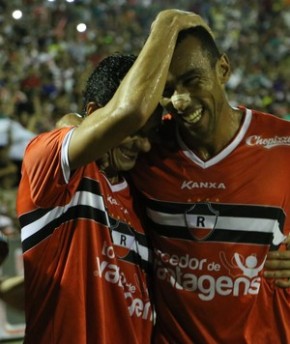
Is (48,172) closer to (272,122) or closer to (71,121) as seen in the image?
(71,121)

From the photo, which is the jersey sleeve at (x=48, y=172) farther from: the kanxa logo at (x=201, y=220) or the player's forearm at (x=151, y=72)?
the kanxa logo at (x=201, y=220)

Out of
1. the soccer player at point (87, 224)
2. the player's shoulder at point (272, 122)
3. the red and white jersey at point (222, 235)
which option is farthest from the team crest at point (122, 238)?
the player's shoulder at point (272, 122)

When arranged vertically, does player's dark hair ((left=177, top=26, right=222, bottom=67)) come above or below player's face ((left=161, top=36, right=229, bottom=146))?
above

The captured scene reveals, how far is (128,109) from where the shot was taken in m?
2.12

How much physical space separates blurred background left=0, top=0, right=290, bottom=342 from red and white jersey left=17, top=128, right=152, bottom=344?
11.0 feet

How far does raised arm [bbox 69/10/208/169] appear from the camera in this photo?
212cm

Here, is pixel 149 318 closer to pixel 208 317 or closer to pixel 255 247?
pixel 208 317

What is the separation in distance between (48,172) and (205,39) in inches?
33.2

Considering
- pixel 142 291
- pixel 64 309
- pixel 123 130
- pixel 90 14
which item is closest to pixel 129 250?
pixel 142 291

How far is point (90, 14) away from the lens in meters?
13.0

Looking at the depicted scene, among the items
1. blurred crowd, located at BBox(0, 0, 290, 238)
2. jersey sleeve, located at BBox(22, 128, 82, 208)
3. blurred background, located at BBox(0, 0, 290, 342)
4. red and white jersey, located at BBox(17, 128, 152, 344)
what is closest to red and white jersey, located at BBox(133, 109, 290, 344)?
red and white jersey, located at BBox(17, 128, 152, 344)

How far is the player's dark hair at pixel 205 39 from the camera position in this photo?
258 centimetres

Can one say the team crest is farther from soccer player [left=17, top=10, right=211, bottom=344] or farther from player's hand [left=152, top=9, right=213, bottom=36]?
player's hand [left=152, top=9, right=213, bottom=36]

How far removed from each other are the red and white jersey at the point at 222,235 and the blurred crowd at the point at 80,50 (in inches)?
158
